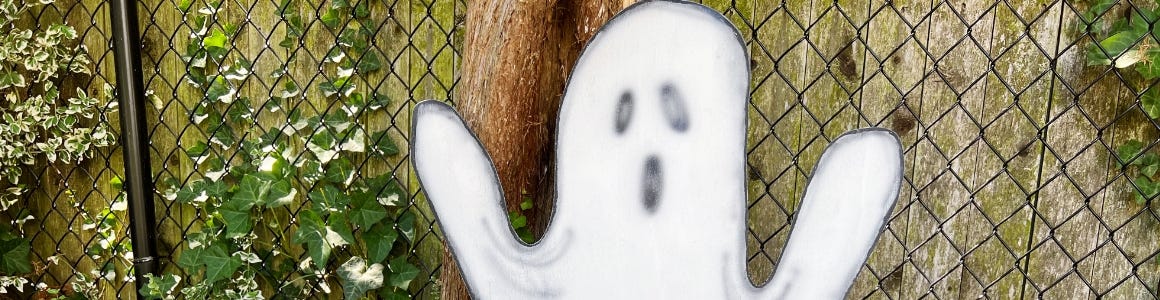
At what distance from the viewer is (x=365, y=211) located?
179cm

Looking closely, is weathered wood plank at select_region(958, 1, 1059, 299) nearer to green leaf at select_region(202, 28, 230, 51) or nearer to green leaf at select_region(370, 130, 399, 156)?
green leaf at select_region(370, 130, 399, 156)

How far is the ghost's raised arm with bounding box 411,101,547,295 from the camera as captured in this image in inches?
42.4

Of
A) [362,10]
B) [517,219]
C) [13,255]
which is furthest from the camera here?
[13,255]

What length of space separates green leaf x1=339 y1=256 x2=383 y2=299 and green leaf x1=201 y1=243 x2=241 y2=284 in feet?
0.91

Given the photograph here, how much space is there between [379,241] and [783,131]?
34.9 inches

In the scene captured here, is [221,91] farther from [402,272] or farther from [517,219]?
[517,219]

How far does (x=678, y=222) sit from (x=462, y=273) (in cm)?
30

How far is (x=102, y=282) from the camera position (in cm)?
210

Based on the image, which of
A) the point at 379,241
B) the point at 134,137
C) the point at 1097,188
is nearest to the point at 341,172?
the point at 379,241

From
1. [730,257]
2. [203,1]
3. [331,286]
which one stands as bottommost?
[730,257]

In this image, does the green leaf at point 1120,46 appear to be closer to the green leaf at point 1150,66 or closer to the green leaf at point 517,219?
the green leaf at point 1150,66

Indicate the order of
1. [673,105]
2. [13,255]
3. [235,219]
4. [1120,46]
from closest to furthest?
[673,105], [1120,46], [235,219], [13,255]

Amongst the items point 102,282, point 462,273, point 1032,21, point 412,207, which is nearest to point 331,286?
point 412,207

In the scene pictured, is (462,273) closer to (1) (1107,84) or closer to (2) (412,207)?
(2) (412,207)
